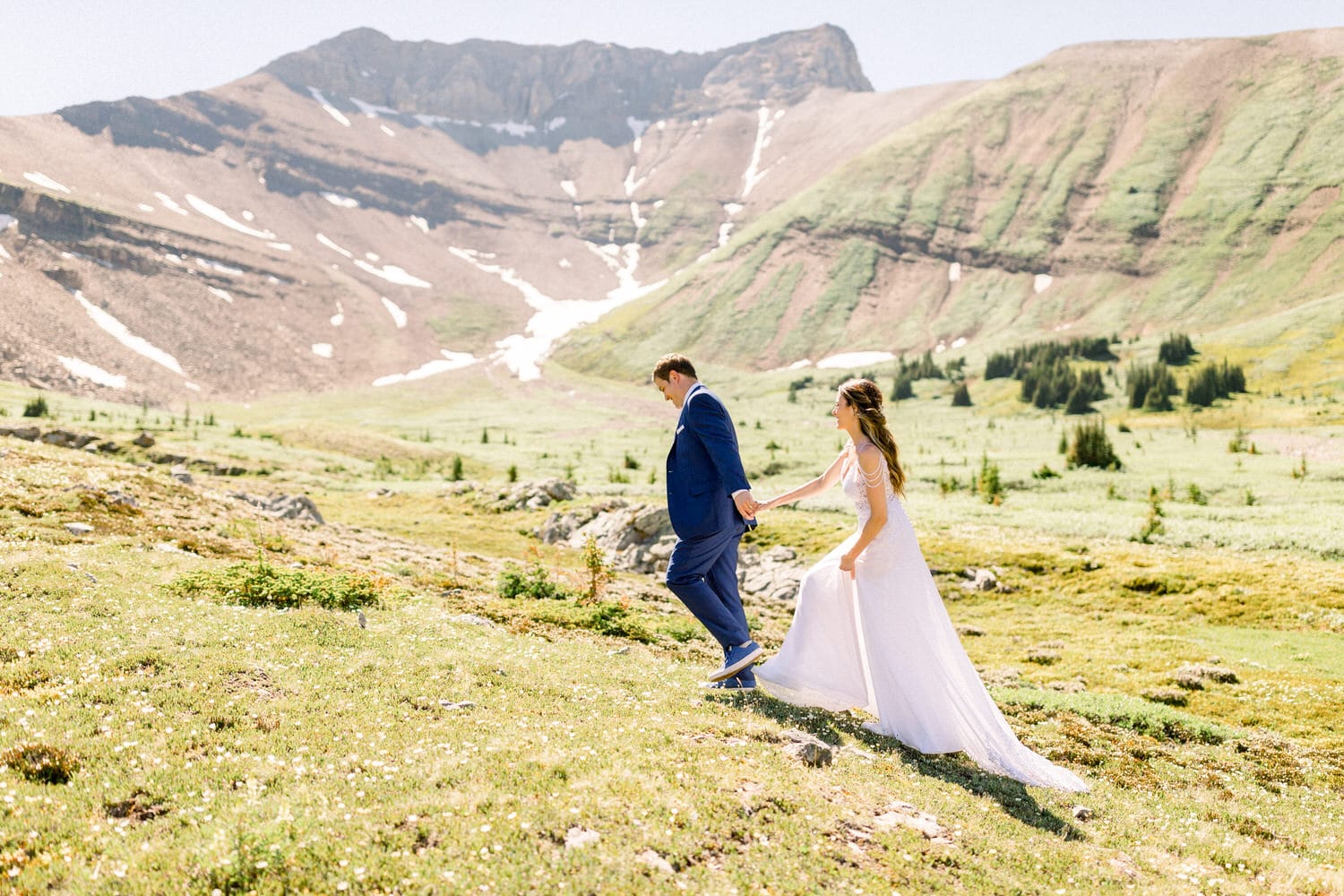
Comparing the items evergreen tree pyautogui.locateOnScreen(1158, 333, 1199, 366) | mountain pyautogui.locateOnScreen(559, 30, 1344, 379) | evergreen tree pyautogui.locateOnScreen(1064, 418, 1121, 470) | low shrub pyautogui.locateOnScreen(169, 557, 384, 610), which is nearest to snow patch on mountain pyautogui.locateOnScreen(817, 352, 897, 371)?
mountain pyautogui.locateOnScreen(559, 30, 1344, 379)

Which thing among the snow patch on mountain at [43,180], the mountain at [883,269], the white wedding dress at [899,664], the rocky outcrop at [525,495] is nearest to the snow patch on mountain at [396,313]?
the mountain at [883,269]

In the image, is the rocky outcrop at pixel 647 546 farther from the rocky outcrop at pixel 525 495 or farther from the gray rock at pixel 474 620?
the gray rock at pixel 474 620

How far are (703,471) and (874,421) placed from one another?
6.82 ft

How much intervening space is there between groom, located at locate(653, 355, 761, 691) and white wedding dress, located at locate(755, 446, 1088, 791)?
0.94 meters

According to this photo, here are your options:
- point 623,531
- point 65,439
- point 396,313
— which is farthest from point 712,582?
point 396,313

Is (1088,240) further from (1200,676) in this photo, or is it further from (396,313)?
(1200,676)

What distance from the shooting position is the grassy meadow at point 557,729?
559cm

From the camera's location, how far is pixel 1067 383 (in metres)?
104

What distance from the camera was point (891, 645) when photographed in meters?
8.87

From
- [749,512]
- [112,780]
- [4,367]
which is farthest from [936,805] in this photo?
[4,367]

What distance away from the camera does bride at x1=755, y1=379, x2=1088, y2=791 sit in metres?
8.70

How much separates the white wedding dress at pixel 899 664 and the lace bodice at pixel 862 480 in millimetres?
15

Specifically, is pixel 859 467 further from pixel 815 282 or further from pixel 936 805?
pixel 815 282

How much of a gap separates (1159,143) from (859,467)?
213 meters
